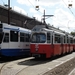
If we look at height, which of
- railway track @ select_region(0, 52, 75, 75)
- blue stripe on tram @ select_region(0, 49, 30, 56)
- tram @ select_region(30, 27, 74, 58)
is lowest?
railway track @ select_region(0, 52, 75, 75)

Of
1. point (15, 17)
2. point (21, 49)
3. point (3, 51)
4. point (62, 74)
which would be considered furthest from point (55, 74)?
point (15, 17)

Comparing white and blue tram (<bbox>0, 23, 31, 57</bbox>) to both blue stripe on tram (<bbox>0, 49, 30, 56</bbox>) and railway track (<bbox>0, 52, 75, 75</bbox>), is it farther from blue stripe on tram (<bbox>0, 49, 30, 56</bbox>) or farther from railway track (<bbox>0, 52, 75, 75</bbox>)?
railway track (<bbox>0, 52, 75, 75</bbox>)

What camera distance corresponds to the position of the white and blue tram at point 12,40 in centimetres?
2103

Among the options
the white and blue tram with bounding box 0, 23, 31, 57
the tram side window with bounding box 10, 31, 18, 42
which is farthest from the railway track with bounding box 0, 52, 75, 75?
the tram side window with bounding box 10, 31, 18, 42

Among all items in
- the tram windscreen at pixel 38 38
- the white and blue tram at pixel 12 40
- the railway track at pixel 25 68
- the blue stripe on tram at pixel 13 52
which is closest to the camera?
the railway track at pixel 25 68

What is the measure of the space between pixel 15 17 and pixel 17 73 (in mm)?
43003

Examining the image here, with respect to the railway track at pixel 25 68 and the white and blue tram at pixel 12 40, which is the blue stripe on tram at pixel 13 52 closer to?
the white and blue tram at pixel 12 40

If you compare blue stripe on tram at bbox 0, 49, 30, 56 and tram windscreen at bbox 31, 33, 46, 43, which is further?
tram windscreen at bbox 31, 33, 46, 43

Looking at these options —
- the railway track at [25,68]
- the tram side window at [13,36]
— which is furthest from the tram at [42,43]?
the railway track at [25,68]

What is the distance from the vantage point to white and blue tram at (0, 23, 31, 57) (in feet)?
69.0

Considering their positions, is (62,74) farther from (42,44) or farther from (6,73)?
(42,44)

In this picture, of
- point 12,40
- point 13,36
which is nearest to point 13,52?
point 12,40

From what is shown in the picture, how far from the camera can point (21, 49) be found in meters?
24.8

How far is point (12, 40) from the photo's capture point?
22.4 m
